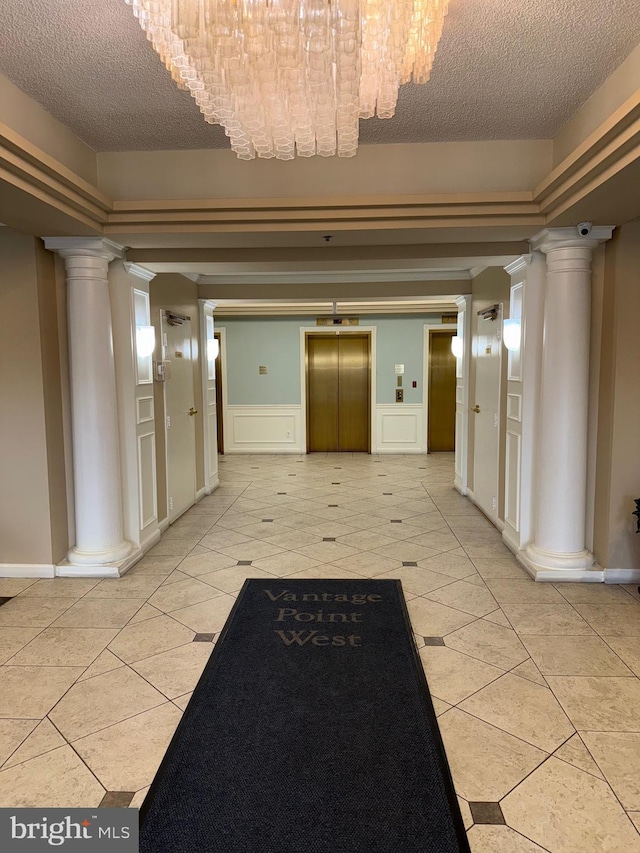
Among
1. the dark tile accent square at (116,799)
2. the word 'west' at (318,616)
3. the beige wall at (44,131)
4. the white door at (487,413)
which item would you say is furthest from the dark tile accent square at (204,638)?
the white door at (487,413)

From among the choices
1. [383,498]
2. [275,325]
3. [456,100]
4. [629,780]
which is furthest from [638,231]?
[275,325]

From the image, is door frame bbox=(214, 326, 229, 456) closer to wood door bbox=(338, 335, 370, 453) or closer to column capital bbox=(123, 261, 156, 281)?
wood door bbox=(338, 335, 370, 453)

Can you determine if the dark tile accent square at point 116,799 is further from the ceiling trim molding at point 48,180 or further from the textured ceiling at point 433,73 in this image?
the textured ceiling at point 433,73

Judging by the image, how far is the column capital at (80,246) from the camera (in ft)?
12.7

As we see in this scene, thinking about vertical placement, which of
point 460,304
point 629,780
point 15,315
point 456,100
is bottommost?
point 629,780

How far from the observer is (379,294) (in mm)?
6797

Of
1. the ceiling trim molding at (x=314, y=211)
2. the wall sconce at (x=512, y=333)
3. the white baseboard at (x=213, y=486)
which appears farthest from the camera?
the white baseboard at (x=213, y=486)

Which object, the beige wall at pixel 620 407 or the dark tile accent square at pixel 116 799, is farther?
the beige wall at pixel 620 407

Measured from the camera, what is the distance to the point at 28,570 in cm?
414

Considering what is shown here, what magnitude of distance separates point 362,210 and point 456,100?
841 mm

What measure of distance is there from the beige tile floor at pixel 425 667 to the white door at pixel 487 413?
23.7 inches

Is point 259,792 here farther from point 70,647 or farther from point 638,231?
point 638,231

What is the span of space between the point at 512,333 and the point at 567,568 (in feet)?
6.39

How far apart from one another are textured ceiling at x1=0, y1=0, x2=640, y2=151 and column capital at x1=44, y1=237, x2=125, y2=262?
62 cm
